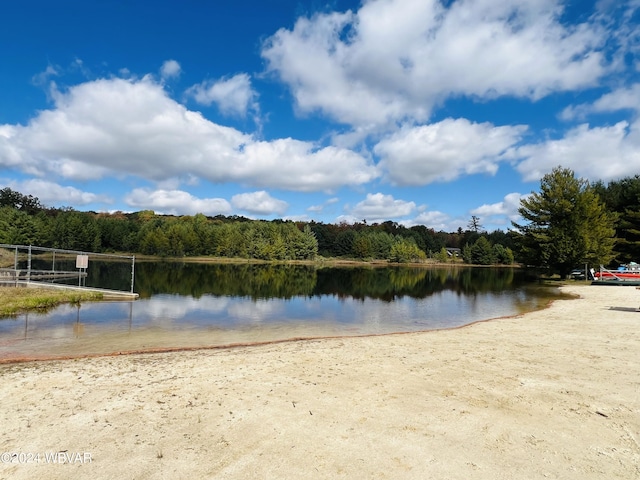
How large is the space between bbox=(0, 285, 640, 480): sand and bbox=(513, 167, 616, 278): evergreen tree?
1446 inches

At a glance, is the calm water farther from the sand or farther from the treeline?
the treeline

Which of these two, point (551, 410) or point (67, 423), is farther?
point (551, 410)

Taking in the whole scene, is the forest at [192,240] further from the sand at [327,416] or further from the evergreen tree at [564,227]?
the sand at [327,416]

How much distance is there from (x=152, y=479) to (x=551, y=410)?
20.3ft

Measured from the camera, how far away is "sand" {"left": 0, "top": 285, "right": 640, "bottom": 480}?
4.71m

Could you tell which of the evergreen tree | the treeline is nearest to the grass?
the evergreen tree

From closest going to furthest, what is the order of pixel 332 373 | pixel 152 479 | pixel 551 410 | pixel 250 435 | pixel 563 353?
pixel 152 479, pixel 250 435, pixel 551 410, pixel 332 373, pixel 563 353

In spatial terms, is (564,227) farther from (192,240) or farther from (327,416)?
(192,240)

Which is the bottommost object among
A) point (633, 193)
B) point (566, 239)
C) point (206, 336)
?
Result: point (206, 336)

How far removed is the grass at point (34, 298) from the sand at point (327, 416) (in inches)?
447

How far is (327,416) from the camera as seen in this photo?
6164 millimetres

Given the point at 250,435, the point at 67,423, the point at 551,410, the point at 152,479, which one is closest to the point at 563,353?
the point at 551,410

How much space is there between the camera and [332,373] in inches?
340

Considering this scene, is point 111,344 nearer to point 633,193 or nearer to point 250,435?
point 250,435
